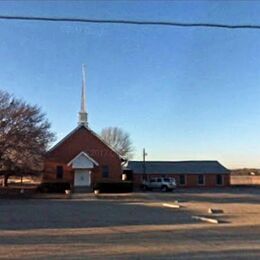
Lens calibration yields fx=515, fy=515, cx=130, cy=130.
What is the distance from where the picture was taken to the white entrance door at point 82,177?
56.0 m

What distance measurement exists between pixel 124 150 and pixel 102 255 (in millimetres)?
98975

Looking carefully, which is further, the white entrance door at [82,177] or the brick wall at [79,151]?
the brick wall at [79,151]

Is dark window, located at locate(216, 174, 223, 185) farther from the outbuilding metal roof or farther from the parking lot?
the parking lot

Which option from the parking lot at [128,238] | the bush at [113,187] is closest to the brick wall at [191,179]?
the bush at [113,187]

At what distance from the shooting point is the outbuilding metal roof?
241 feet

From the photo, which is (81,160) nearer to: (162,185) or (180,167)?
(162,185)

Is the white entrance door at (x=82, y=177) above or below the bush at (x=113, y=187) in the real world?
above

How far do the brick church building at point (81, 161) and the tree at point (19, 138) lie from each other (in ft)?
A: 8.79

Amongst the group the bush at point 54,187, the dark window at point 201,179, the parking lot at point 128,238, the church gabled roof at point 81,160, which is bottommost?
the parking lot at point 128,238

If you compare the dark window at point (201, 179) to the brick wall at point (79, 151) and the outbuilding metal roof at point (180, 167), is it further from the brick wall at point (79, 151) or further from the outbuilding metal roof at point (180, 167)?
the brick wall at point (79, 151)

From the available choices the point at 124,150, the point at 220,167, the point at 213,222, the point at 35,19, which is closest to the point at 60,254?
the point at 35,19

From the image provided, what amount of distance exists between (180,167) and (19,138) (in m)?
30.1

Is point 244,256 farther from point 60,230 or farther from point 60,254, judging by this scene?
point 60,230

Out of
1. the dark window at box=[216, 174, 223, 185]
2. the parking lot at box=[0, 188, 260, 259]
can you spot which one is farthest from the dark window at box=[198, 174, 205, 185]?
the parking lot at box=[0, 188, 260, 259]
